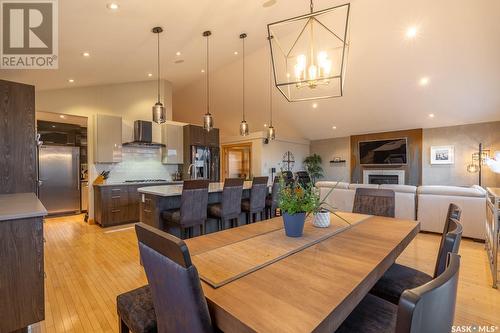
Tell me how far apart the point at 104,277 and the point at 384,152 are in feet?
27.8

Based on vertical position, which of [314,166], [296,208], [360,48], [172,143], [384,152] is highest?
[360,48]

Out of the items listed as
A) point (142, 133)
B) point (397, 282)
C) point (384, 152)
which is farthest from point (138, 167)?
point (384, 152)

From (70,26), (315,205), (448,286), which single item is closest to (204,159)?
(70,26)

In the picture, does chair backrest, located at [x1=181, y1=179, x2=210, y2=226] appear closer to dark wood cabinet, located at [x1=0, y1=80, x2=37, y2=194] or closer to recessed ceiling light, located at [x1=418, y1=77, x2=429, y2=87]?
dark wood cabinet, located at [x1=0, y1=80, x2=37, y2=194]

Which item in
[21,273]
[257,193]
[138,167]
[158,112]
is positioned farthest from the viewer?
[138,167]

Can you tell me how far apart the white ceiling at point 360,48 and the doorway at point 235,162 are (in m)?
3.44

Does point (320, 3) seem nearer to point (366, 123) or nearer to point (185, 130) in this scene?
point (185, 130)

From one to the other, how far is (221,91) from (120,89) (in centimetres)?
291

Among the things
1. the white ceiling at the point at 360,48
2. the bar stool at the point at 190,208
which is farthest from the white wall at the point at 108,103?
the bar stool at the point at 190,208

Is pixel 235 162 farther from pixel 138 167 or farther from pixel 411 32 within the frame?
pixel 411 32

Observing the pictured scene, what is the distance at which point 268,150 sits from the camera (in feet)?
27.1

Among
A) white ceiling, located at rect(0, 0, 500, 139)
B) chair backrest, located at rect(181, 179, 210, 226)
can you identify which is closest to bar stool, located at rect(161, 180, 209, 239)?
chair backrest, located at rect(181, 179, 210, 226)

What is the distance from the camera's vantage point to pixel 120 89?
5.84 meters

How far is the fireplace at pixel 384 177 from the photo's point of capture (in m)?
7.96
